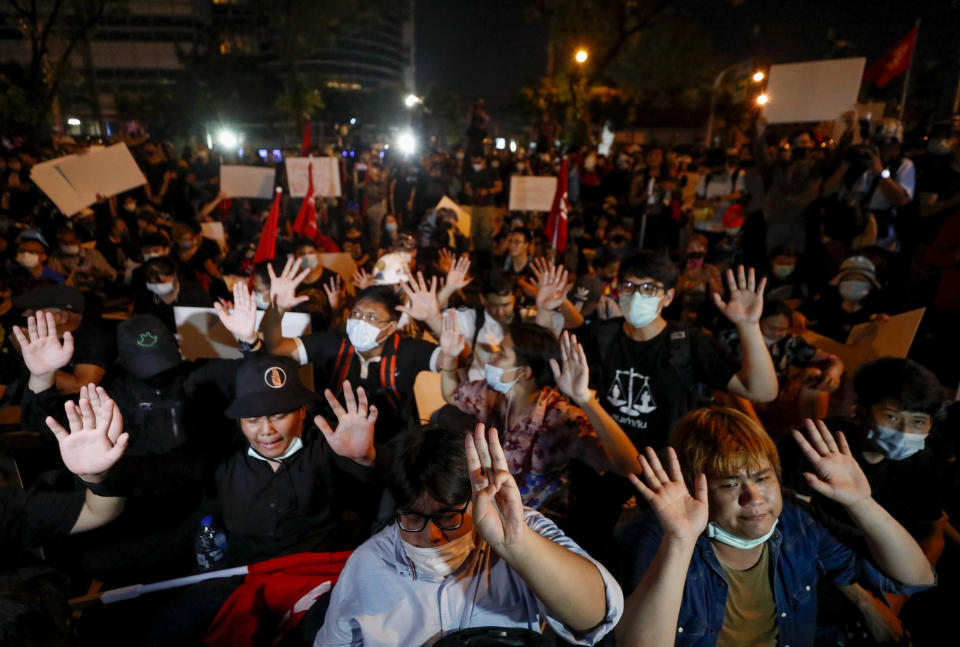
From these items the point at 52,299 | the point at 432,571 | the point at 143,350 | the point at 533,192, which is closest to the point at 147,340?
the point at 143,350

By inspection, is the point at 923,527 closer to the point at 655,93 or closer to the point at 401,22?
the point at 655,93

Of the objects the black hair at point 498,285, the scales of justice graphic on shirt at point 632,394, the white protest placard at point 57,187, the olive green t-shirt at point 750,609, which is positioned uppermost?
the white protest placard at point 57,187

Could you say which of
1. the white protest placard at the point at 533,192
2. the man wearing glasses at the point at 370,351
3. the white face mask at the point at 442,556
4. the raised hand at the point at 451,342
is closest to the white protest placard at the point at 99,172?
the man wearing glasses at the point at 370,351

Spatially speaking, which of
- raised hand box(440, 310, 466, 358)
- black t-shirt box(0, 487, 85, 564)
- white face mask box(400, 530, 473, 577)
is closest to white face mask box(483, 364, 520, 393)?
raised hand box(440, 310, 466, 358)

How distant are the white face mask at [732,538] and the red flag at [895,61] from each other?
10.7 meters

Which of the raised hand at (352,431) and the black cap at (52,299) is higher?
the black cap at (52,299)

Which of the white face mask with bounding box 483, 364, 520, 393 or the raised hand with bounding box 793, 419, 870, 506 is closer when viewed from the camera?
the raised hand with bounding box 793, 419, 870, 506

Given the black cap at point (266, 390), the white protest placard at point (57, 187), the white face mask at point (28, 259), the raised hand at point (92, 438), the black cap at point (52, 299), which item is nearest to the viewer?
the raised hand at point (92, 438)

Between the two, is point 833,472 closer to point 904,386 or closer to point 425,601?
point 904,386

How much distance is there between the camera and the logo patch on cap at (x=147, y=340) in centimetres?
371

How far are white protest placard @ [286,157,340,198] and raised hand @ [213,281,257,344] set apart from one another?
5730 mm

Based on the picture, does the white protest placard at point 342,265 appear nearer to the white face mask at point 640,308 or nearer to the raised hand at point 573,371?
the white face mask at point 640,308

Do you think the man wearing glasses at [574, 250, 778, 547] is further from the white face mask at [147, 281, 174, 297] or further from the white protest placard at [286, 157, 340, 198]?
the white protest placard at [286, 157, 340, 198]

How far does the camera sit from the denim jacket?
2.11 meters
